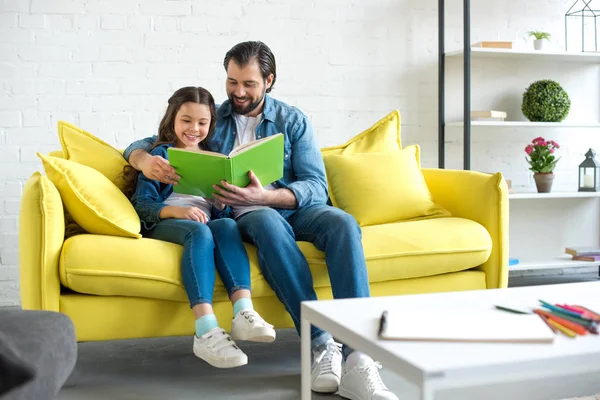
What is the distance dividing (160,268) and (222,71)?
1701mm

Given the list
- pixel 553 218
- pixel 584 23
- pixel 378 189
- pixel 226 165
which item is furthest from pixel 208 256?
pixel 584 23

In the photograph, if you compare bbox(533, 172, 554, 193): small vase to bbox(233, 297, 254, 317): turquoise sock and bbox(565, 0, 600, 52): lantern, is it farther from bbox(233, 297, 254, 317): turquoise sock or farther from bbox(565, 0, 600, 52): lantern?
bbox(233, 297, 254, 317): turquoise sock

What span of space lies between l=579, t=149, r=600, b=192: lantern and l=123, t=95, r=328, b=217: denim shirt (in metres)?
1.93

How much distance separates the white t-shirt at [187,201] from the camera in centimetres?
261

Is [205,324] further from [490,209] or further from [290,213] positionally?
[490,209]

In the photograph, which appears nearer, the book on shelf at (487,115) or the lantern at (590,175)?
the book on shelf at (487,115)

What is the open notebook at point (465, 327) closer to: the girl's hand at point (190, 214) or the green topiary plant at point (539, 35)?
the girl's hand at point (190, 214)

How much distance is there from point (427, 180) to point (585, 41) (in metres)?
1.85

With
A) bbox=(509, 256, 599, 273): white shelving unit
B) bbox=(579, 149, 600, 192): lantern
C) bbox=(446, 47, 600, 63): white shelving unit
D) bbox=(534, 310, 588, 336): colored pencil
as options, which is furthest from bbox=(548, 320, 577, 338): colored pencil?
bbox=(579, 149, 600, 192): lantern

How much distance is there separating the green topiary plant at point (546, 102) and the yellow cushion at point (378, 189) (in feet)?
4.19

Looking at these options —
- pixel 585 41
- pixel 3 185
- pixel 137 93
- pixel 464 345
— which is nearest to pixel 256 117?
pixel 137 93

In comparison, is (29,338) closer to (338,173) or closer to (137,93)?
(338,173)

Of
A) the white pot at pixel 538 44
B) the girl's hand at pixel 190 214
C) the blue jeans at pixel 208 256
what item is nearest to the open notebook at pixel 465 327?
the blue jeans at pixel 208 256

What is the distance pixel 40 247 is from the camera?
7.27ft
